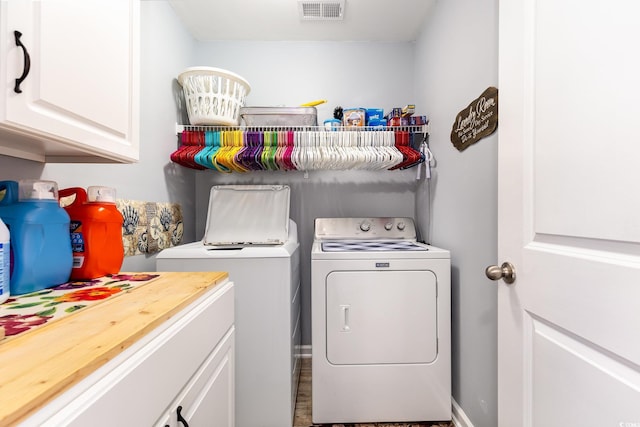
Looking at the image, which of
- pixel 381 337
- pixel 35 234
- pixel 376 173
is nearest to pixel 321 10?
pixel 376 173

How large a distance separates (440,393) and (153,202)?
80.2 inches

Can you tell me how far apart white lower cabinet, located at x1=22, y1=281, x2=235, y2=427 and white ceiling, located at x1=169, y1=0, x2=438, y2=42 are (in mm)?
1959

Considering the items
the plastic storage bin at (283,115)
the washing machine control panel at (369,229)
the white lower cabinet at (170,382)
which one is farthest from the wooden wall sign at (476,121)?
the white lower cabinet at (170,382)

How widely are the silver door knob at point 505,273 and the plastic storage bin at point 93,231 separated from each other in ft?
4.63

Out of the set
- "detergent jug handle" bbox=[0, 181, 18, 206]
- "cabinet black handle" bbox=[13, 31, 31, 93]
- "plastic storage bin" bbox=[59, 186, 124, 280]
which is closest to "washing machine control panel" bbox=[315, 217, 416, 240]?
"plastic storage bin" bbox=[59, 186, 124, 280]

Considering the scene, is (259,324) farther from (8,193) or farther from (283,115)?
(283,115)

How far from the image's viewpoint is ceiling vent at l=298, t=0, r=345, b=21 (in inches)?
77.7

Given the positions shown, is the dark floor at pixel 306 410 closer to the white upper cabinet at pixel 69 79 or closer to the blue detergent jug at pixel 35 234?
the blue detergent jug at pixel 35 234

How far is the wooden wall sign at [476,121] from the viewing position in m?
1.28

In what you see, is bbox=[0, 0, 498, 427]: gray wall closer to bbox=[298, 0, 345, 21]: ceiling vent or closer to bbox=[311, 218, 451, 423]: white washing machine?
bbox=[311, 218, 451, 423]: white washing machine

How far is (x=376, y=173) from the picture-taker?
7.98ft

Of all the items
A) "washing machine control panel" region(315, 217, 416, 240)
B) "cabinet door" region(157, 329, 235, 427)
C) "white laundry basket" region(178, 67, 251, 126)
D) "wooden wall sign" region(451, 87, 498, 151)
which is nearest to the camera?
"cabinet door" region(157, 329, 235, 427)

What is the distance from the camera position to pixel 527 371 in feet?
2.89

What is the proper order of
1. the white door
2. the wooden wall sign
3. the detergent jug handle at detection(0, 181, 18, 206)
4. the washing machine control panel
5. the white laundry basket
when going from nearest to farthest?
the white door → the detergent jug handle at detection(0, 181, 18, 206) → the wooden wall sign → the white laundry basket → the washing machine control panel
